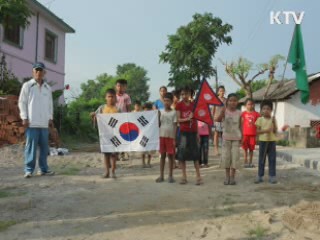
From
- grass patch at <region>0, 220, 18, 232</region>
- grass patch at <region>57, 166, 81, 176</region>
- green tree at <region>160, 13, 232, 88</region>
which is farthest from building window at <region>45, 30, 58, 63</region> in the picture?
grass patch at <region>0, 220, 18, 232</region>

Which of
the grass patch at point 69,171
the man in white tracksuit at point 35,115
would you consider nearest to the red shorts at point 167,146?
the grass patch at point 69,171

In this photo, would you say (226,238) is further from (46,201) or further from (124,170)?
(124,170)

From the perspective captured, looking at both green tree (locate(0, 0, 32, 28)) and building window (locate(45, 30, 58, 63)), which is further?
building window (locate(45, 30, 58, 63))

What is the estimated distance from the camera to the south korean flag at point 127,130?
739 centimetres

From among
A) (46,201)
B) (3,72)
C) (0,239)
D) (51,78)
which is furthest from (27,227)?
(51,78)

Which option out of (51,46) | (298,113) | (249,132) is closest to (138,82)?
(298,113)

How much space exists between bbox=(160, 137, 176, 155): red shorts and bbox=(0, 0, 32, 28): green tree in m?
6.60

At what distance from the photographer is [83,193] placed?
582cm

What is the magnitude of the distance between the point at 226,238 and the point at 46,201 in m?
2.47

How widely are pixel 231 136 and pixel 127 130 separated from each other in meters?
1.82

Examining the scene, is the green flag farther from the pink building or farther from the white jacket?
the pink building

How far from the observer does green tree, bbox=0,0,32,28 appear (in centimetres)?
1120

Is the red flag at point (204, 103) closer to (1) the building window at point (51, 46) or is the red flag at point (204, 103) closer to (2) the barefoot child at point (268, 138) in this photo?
(2) the barefoot child at point (268, 138)

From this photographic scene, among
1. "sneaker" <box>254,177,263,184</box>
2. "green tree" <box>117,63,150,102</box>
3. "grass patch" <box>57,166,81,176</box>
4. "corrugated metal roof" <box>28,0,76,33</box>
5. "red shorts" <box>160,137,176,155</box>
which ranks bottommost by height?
"sneaker" <box>254,177,263,184</box>
